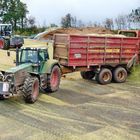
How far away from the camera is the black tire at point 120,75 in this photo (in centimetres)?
1972

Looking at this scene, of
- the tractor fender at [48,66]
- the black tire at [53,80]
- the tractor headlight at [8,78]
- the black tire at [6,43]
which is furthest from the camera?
the black tire at [6,43]

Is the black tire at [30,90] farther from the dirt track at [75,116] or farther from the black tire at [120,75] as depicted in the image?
the black tire at [120,75]

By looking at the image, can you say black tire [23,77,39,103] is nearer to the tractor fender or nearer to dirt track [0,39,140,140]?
dirt track [0,39,140,140]

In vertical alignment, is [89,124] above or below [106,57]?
below

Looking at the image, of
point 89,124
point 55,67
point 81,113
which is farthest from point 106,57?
point 89,124

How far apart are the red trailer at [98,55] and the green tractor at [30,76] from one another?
1635mm

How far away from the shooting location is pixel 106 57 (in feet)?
63.5

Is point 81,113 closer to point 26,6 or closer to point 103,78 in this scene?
point 103,78

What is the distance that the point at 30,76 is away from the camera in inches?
578

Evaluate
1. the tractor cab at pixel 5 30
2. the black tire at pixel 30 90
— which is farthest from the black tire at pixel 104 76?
the tractor cab at pixel 5 30

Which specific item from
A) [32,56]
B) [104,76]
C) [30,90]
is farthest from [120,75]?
[30,90]

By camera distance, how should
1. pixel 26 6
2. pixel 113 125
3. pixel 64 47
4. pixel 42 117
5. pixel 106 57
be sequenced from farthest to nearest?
pixel 26 6
pixel 106 57
pixel 64 47
pixel 42 117
pixel 113 125

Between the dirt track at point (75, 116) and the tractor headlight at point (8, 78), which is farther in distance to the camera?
the tractor headlight at point (8, 78)

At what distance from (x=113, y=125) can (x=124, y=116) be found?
4.11 ft
